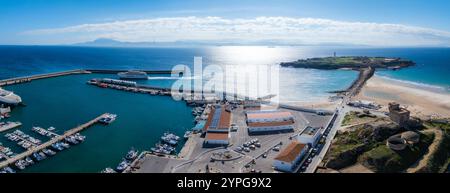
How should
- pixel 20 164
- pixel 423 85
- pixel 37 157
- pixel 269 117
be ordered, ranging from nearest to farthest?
pixel 20 164 < pixel 37 157 < pixel 269 117 < pixel 423 85

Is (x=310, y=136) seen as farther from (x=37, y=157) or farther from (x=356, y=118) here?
(x=37, y=157)

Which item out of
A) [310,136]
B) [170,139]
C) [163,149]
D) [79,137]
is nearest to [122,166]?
[163,149]

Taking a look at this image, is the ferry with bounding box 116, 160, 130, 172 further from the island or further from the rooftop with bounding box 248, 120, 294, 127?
the island

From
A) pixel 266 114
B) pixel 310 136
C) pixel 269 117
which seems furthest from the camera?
pixel 266 114

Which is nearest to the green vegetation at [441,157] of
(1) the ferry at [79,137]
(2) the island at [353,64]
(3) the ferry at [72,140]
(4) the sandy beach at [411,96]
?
(4) the sandy beach at [411,96]

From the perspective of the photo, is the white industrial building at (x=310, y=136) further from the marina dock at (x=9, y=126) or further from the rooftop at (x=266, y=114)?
the marina dock at (x=9, y=126)
